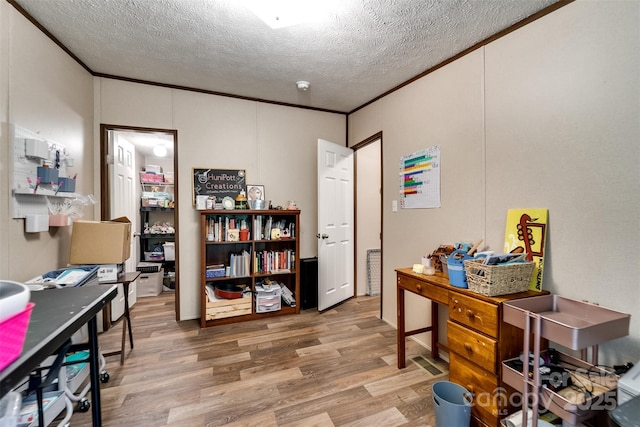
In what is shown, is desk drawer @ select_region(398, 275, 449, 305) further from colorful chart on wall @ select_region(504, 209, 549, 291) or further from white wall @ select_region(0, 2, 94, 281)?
white wall @ select_region(0, 2, 94, 281)

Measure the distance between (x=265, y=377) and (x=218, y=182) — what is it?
209cm

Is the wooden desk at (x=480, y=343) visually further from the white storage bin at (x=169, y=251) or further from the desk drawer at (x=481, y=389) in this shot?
the white storage bin at (x=169, y=251)

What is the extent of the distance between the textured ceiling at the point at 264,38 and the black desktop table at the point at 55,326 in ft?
5.83

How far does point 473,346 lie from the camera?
5.36ft

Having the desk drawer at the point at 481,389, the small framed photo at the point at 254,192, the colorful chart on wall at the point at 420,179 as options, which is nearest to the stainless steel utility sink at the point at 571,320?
the desk drawer at the point at 481,389

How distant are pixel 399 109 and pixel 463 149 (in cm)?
93

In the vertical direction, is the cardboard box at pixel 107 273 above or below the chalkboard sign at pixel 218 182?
below

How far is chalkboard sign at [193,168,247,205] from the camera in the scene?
10.3 feet

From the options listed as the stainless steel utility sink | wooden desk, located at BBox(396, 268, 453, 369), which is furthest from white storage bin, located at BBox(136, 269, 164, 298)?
the stainless steel utility sink

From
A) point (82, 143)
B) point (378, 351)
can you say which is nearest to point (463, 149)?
point (378, 351)

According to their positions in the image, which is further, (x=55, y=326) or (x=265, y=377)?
(x=265, y=377)

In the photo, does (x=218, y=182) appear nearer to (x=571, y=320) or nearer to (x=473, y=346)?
(x=473, y=346)

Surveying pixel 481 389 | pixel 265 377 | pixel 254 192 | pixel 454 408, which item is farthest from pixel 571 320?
pixel 254 192

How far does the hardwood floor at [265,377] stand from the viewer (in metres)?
1.70
